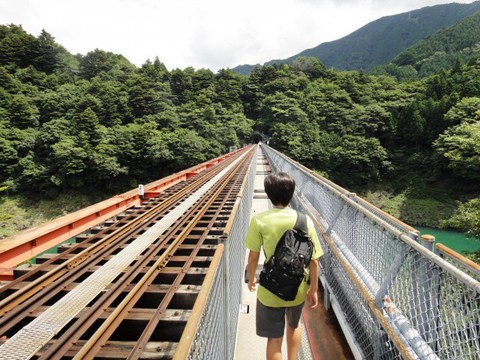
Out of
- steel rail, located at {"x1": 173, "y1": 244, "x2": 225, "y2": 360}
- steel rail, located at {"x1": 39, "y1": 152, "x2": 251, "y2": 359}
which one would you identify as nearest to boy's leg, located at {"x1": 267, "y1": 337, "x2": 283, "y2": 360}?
steel rail, located at {"x1": 173, "y1": 244, "x2": 225, "y2": 360}

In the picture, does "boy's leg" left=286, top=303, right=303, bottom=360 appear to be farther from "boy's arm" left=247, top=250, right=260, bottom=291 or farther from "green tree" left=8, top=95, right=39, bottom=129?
"green tree" left=8, top=95, right=39, bottom=129

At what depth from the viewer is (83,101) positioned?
56.4 metres

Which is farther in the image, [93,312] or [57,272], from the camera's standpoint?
[57,272]

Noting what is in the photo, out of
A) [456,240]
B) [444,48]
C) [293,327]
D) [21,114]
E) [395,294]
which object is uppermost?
[444,48]

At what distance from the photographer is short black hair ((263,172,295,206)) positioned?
2.40m

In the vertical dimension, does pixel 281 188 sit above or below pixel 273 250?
above

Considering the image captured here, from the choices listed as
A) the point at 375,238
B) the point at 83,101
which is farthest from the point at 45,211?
the point at 375,238

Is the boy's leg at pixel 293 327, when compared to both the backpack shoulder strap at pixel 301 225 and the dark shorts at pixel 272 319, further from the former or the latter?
the backpack shoulder strap at pixel 301 225

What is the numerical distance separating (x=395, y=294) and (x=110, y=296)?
282 cm

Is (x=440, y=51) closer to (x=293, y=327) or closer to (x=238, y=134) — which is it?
(x=238, y=134)

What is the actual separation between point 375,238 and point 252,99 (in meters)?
84.8

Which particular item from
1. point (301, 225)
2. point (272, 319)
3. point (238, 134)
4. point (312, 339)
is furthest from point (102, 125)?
point (301, 225)

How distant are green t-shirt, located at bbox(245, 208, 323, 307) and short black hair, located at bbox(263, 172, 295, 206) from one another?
0.27ft

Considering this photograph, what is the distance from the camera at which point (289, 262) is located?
220 cm
